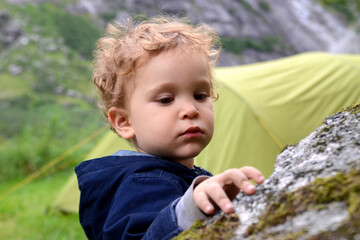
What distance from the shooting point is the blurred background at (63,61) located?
19.2 feet

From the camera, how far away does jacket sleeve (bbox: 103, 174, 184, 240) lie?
1239 mm

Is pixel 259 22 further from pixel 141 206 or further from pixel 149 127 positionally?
pixel 141 206

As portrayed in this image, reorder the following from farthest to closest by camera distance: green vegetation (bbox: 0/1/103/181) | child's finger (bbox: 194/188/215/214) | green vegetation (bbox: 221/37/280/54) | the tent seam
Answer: green vegetation (bbox: 221/37/280/54), green vegetation (bbox: 0/1/103/181), the tent seam, child's finger (bbox: 194/188/215/214)

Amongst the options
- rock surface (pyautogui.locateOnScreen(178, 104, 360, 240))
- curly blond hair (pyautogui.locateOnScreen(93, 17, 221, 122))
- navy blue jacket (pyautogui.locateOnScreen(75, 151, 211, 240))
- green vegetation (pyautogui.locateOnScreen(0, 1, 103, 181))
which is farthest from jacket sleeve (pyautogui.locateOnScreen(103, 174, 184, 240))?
green vegetation (pyautogui.locateOnScreen(0, 1, 103, 181))

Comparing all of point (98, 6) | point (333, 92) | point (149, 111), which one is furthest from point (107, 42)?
point (98, 6)

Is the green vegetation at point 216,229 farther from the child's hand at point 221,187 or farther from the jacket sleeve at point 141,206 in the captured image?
the jacket sleeve at point 141,206

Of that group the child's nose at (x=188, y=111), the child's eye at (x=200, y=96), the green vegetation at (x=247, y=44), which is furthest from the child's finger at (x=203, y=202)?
the green vegetation at (x=247, y=44)

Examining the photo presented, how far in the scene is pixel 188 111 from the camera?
1.52 metres

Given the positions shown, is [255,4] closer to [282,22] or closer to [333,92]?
[282,22]

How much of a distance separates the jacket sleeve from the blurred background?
1218mm

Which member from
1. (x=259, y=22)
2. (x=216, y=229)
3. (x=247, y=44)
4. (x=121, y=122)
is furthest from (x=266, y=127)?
(x=259, y=22)

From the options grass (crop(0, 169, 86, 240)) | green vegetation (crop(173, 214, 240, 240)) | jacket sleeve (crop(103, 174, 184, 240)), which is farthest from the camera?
grass (crop(0, 169, 86, 240))

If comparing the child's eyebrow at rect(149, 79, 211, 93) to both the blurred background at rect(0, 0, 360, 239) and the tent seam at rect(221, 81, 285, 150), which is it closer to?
the blurred background at rect(0, 0, 360, 239)

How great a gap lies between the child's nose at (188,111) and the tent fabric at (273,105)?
225cm
